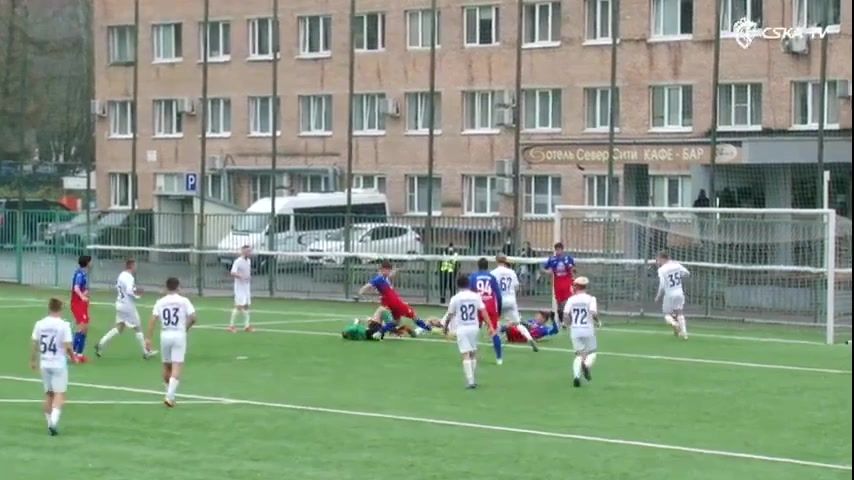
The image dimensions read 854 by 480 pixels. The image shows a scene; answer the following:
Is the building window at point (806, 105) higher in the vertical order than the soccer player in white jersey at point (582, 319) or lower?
higher

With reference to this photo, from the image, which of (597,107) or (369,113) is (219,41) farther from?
(597,107)

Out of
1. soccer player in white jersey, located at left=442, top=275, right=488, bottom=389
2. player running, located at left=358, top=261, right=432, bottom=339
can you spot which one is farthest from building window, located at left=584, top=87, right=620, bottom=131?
soccer player in white jersey, located at left=442, top=275, right=488, bottom=389

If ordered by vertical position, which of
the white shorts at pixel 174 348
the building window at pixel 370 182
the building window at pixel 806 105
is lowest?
the white shorts at pixel 174 348

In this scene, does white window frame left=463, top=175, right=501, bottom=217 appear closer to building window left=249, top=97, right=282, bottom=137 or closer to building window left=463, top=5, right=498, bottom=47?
building window left=463, top=5, right=498, bottom=47

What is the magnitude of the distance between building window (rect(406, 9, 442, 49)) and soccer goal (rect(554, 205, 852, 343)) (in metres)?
21.2

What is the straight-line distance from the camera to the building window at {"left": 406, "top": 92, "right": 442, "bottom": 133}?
207 feet

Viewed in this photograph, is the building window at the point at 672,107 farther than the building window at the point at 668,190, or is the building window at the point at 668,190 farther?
the building window at the point at 672,107

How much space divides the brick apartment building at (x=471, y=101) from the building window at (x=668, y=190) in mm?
71

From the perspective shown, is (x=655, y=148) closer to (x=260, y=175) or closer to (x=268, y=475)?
(x=260, y=175)

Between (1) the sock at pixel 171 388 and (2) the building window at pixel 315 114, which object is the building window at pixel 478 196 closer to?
(2) the building window at pixel 315 114

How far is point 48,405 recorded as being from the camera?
69.8 feet

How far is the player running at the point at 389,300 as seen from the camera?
34094 millimetres

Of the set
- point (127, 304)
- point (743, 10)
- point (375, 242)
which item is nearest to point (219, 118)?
point (375, 242)

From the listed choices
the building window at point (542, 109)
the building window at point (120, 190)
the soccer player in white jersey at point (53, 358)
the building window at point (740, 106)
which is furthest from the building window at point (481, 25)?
the soccer player in white jersey at point (53, 358)
